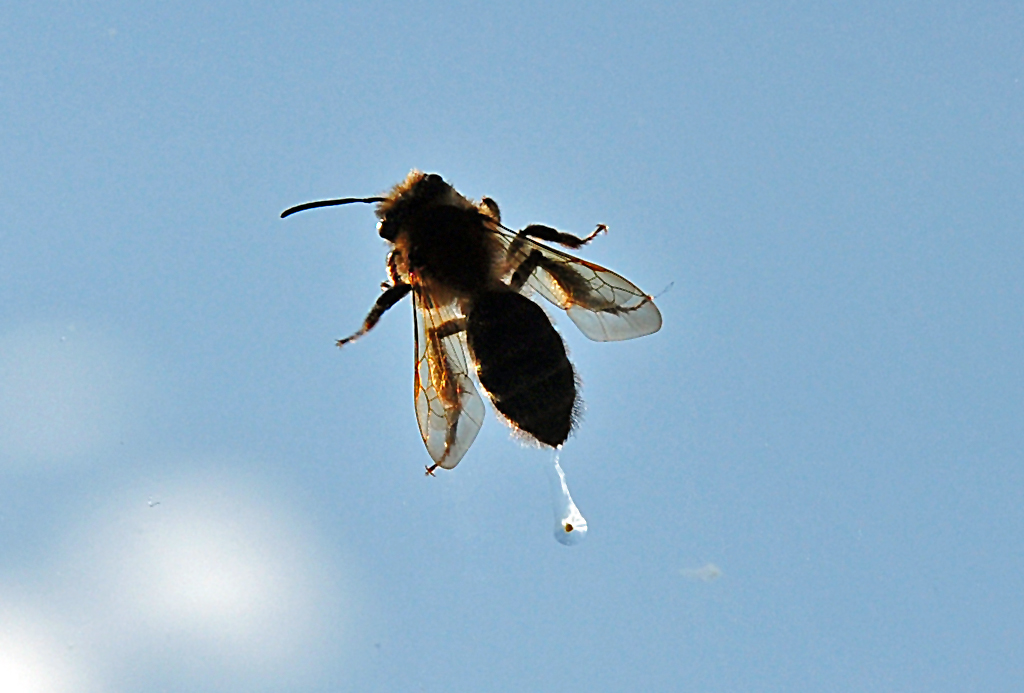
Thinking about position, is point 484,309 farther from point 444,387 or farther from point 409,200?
point 409,200

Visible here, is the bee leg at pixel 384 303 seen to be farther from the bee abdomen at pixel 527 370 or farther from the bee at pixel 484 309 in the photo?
the bee abdomen at pixel 527 370

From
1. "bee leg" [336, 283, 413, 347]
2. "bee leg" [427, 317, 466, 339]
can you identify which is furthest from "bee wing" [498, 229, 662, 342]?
"bee leg" [336, 283, 413, 347]

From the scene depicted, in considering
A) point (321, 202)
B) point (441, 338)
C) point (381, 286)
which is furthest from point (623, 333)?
point (321, 202)

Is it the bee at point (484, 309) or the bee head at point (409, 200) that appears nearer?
the bee at point (484, 309)

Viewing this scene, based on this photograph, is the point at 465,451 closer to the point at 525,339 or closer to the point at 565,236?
the point at 525,339

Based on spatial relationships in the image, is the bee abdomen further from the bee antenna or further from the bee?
the bee antenna

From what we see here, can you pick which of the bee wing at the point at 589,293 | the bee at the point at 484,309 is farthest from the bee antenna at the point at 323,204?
the bee wing at the point at 589,293

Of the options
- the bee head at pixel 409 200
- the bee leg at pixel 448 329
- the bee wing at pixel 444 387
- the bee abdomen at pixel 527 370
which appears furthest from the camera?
the bee head at pixel 409 200
